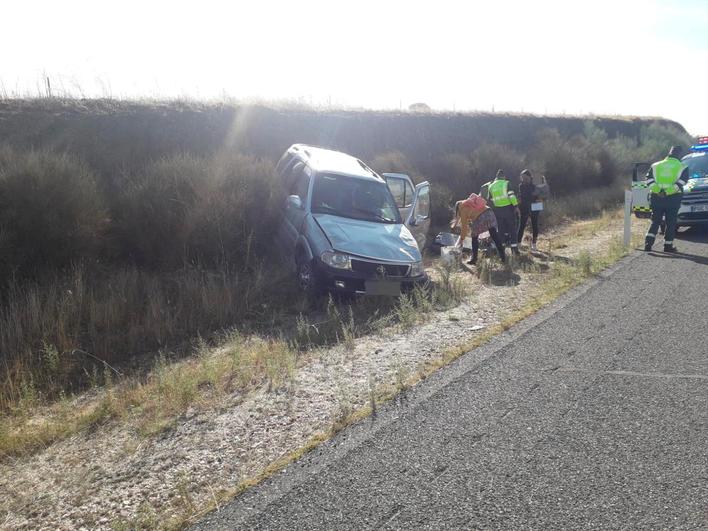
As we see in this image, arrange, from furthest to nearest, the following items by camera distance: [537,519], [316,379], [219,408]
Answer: [316,379] → [219,408] → [537,519]

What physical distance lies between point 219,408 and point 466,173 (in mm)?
16687

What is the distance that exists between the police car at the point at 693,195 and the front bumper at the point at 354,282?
7861 mm

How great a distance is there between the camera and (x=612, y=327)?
6676 millimetres

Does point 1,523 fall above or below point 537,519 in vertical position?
below

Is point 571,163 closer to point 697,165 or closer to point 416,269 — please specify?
point 697,165

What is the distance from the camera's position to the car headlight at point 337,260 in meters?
8.44

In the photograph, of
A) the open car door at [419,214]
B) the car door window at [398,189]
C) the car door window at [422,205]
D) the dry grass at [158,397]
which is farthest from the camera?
the car door window at [398,189]

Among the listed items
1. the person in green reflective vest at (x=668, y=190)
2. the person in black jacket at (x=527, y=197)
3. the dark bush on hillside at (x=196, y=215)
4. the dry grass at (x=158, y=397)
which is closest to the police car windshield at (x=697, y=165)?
the person in green reflective vest at (x=668, y=190)

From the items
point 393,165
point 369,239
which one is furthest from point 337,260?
point 393,165

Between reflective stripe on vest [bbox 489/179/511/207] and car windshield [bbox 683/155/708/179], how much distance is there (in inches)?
204

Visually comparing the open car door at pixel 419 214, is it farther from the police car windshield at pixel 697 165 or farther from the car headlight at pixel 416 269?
the police car windshield at pixel 697 165

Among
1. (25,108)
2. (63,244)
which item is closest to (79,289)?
(63,244)

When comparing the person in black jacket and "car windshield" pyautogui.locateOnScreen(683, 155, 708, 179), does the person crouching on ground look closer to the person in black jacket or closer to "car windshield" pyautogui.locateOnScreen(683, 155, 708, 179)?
the person in black jacket

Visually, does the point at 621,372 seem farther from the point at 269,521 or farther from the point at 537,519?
the point at 269,521
